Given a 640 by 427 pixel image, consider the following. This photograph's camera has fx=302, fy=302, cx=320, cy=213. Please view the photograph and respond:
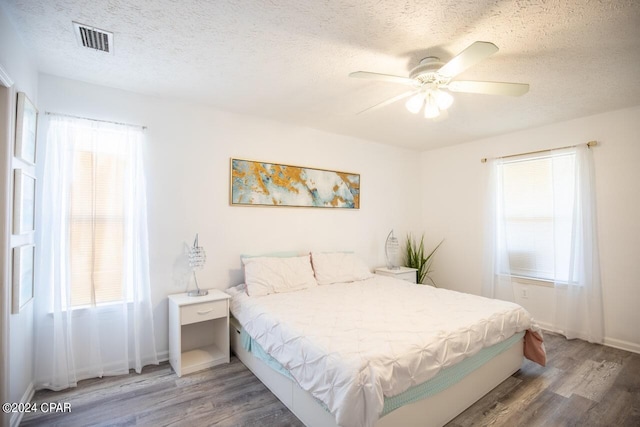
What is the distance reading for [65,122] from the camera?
243 centimetres

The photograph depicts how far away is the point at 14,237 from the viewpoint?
6.05 feet

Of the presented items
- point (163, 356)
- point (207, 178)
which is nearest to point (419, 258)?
point (207, 178)

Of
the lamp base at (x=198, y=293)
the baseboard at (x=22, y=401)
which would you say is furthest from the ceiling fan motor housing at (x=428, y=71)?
the baseboard at (x=22, y=401)

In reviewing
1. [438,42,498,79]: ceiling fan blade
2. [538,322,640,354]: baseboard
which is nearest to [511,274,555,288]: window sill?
[538,322,640,354]: baseboard

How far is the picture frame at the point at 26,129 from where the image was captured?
188 cm

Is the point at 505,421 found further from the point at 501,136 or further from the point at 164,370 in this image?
the point at 501,136

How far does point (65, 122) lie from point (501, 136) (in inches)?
187

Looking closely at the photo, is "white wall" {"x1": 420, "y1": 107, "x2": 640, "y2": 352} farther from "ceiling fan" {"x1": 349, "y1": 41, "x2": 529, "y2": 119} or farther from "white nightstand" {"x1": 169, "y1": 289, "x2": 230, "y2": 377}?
"white nightstand" {"x1": 169, "y1": 289, "x2": 230, "y2": 377}

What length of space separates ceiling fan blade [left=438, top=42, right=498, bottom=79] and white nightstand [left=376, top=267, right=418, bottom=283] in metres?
2.74

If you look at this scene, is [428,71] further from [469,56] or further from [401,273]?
[401,273]

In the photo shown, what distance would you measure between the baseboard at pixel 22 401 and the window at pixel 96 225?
0.61 meters

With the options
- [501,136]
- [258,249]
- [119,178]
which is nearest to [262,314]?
[258,249]

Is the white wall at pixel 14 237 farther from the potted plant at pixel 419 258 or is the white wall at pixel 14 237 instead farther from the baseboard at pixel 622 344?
the baseboard at pixel 622 344

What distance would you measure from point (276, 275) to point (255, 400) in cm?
113
